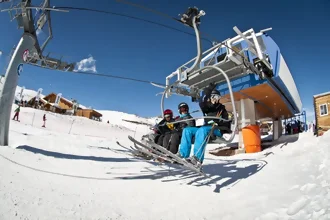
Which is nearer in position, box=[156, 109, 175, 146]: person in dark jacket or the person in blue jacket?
the person in blue jacket

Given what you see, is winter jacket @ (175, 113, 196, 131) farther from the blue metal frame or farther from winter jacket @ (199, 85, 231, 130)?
the blue metal frame

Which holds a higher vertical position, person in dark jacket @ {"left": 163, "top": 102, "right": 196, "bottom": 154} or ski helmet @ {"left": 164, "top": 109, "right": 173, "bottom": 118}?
ski helmet @ {"left": 164, "top": 109, "right": 173, "bottom": 118}

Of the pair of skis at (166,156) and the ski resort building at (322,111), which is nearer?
the pair of skis at (166,156)

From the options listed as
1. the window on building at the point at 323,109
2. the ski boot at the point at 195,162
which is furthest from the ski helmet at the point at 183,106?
the window on building at the point at 323,109

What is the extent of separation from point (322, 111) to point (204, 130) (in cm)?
1044

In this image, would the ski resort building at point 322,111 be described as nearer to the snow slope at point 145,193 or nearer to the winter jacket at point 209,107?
the snow slope at point 145,193

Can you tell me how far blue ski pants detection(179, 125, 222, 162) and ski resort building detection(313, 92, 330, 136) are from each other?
937 cm

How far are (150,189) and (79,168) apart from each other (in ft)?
5.86

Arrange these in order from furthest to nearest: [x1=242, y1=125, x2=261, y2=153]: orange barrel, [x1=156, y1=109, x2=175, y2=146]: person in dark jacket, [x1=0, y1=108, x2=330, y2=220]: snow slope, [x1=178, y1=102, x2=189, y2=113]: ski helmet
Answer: [x1=242, y1=125, x2=261, y2=153]: orange barrel → [x1=156, y1=109, x2=175, y2=146]: person in dark jacket → [x1=178, y1=102, x2=189, y2=113]: ski helmet → [x1=0, y1=108, x2=330, y2=220]: snow slope

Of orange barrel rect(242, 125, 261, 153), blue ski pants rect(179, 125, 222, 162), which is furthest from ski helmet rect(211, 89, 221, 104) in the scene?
orange barrel rect(242, 125, 261, 153)

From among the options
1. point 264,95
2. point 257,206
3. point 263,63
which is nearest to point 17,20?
point 257,206

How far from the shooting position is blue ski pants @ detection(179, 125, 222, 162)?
12.8 feet

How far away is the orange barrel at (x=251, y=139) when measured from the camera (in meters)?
10.3

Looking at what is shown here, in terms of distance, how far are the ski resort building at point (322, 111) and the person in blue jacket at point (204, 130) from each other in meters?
9.13
